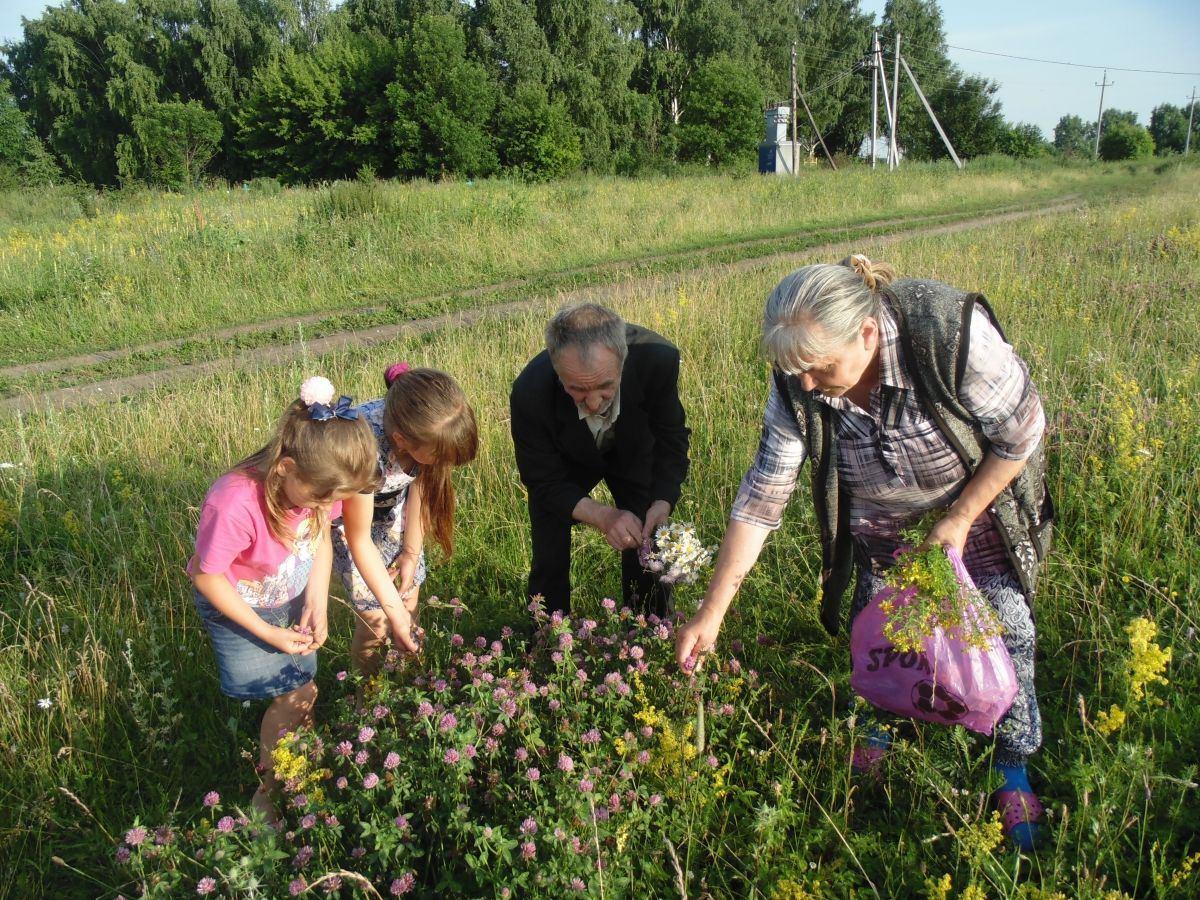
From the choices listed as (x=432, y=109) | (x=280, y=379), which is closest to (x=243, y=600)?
(x=280, y=379)

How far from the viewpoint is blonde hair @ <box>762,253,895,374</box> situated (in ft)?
6.42

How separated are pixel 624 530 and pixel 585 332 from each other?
68 cm

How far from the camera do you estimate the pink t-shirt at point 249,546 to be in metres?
2.32

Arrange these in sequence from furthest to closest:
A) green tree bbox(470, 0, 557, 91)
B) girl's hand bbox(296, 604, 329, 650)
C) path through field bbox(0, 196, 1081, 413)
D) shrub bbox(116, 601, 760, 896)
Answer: green tree bbox(470, 0, 557, 91)
path through field bbox(0, 196, 1081, 413)
girl's hand bbox(296, 604, 329, 650)
shrub bbox(116, 601, 760, 896)

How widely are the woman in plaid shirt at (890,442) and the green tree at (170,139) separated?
38.6m

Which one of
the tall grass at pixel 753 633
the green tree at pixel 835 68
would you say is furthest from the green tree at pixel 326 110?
the tall grass at pixel 753 633

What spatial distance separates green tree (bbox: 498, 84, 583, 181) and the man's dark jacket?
96.3ft

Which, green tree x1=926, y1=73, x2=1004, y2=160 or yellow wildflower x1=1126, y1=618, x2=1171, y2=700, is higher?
green tree x1=926, y1=73, x2=1004, y2=160

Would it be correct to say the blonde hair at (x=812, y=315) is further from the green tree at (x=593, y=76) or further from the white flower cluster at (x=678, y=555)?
the green tree at (x=593, y=76)

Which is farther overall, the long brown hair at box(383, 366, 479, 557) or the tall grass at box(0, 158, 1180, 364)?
the tall grass at box(0, 158, 1180, 364)

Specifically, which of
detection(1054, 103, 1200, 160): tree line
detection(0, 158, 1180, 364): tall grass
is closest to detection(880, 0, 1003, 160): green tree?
detection(1054, 103, 1200, 160): tree line

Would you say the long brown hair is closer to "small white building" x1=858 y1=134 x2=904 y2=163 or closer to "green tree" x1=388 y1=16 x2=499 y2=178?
"green tree" x1=388 y1=16 x2=499 y2=178

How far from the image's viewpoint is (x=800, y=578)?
3293 millimetres

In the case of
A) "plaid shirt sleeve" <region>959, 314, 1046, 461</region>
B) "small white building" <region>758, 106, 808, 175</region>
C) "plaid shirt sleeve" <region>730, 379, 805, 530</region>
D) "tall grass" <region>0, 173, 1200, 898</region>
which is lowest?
"tall grass" <region>0, 173, 1200, 898</region>
